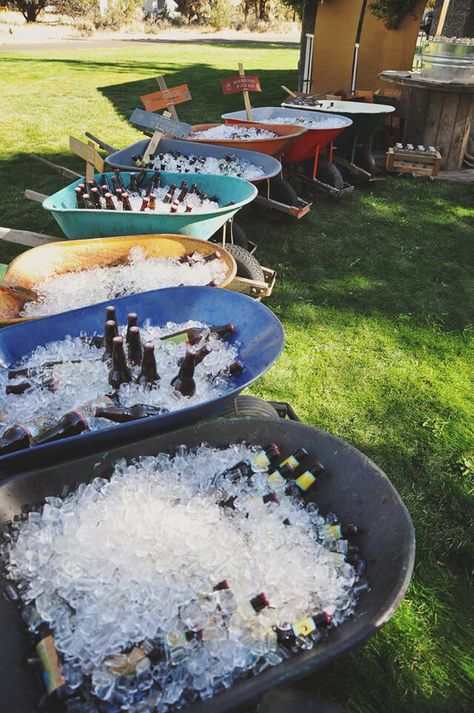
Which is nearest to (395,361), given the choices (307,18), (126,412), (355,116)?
(126,412)

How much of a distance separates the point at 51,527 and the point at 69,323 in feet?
4.02

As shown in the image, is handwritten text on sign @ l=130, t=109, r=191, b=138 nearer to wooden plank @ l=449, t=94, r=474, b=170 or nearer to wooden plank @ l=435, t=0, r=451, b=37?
wooden plank @ l=449, t=94, r=474, b=170

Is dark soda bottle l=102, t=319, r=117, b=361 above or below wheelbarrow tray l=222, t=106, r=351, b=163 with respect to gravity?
below

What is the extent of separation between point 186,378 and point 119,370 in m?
0.33

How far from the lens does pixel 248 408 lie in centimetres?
272

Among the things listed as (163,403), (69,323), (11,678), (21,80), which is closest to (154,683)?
(11,678)

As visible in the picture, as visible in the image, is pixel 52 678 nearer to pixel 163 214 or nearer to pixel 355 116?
pixel 163 214

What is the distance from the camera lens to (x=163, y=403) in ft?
A: 7.72

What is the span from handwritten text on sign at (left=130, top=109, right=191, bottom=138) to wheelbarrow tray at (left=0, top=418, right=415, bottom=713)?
13.6ft

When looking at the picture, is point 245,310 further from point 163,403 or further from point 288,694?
point 288,694

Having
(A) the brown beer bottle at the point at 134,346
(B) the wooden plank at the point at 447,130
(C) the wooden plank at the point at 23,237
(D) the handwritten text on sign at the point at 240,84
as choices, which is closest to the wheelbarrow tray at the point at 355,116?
(B) the wooden plank at the point at 447,130

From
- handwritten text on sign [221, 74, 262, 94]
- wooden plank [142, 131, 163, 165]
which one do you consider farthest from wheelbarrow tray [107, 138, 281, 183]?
handwritten text on sign [221, 74, 262, 94]

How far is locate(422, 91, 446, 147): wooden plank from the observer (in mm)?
7383

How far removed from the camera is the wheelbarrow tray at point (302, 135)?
19.7ft
